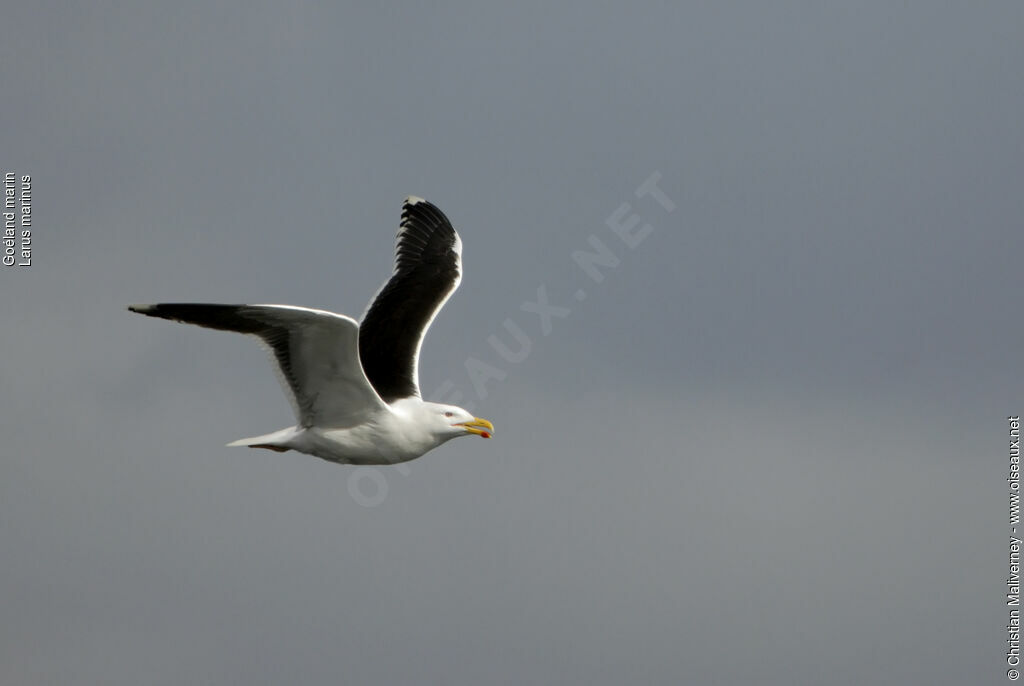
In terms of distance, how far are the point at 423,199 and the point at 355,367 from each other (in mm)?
6711

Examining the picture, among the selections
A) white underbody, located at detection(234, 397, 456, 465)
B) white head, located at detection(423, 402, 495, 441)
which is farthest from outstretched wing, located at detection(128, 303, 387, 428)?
white head, located at detection(423, 402, 495, 441)

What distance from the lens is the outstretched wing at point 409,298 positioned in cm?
2045

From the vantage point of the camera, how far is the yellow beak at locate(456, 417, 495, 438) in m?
19.4

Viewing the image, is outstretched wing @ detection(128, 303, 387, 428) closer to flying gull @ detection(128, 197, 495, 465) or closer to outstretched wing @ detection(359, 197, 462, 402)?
flying gull @ detection(128, 197, 495, 465)

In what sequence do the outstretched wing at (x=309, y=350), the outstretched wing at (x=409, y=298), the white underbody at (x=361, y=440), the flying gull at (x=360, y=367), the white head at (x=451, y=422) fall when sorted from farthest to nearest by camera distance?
the outstretched wing at (x=409, y=298) < the white head at (x=451, y=422) < the white underbody at (x=361, y=440) < the flying gull at (x=360, y=367) < the outstretched wing at (x=309, y=350)

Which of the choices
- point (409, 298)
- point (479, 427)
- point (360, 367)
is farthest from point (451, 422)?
point (409, 298)

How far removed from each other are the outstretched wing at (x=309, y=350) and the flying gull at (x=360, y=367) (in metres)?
0.01

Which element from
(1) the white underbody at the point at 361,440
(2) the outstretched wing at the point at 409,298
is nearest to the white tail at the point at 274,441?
(1) the white underbody at the point at 361,440

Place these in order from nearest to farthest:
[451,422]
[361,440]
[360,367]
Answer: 1. [360,367]
2. [361,440]
3. [451,422]

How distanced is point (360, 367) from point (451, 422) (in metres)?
2.28

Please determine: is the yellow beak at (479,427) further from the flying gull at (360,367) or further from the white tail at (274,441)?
the white tail at (274,441)

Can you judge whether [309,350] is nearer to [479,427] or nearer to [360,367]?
[360,367]

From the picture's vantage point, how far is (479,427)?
19469mm

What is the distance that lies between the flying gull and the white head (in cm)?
1
